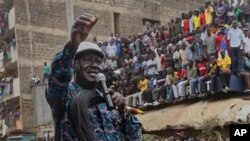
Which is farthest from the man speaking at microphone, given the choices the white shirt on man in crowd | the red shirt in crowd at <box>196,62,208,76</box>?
the white shirt on man in crowd

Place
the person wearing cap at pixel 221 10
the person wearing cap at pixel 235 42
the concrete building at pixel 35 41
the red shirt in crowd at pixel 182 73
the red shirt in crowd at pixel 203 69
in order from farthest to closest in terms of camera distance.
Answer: the concrete building at pixel 35 41 → the red shirt in crowd at pixel 182 73 → the person wearing cap at pixel 221 10 → the red shirt in crowd at pixel 203 69 → the person wearing cap at pixel 235 42

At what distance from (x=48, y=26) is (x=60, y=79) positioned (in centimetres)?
1990

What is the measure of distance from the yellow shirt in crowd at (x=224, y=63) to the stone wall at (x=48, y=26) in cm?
1120

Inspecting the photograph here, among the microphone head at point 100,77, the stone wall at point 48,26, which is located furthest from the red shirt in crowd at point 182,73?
the microphone head at point 100,77

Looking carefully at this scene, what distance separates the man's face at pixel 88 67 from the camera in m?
2.71

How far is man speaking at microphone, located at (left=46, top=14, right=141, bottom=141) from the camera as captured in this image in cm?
255

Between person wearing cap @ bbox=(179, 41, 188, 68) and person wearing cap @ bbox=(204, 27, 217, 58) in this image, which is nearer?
person wearing cap @ bbox=(204, 27, 217, 58)

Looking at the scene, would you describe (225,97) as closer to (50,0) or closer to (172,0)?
(50,0)

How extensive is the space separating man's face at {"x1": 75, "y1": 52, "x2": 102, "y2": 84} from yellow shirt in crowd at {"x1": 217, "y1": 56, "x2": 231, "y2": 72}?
896 cm

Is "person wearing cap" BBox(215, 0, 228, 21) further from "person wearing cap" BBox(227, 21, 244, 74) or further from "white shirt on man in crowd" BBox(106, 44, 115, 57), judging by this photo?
"white shirt on man in crowd" BBox(106, 44, 115, 57)

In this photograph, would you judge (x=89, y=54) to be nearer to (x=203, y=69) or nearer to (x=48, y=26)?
(x=203, y=69)

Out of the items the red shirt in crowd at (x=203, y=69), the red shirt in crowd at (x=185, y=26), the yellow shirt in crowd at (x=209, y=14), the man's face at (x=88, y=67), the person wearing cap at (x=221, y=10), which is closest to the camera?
the man's face at (x=88, y=67)

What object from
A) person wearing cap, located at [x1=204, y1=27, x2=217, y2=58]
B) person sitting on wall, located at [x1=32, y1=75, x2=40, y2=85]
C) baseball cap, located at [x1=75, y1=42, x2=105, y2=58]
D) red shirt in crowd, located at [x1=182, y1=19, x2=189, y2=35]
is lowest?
person sitting on wall, located at [x1=32, y1=75, x2=40, y2=85]

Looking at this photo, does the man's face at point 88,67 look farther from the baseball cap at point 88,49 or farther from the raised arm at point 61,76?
the raised arm at point 61,76
